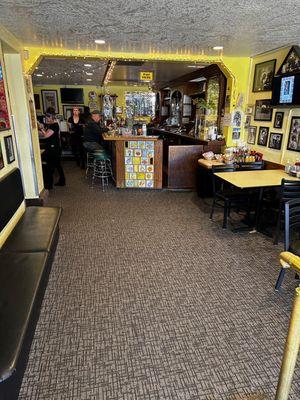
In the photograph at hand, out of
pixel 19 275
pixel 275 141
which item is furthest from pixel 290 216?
pixel 19 275

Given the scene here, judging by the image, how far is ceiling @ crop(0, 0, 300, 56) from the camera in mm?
2562

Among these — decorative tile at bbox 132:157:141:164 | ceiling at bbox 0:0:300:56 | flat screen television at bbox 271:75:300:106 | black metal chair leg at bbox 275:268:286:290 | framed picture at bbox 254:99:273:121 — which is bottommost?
black metal chair leg at bbox 275:268:286:290

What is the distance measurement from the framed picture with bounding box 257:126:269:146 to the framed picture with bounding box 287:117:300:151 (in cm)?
58

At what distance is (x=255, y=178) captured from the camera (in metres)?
3.79

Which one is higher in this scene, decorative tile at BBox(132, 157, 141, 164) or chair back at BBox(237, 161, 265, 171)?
chair back at BBox(237, 161, 265, 171)

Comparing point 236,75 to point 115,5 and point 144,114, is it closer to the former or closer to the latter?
point 115,5

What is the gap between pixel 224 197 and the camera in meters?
4.01

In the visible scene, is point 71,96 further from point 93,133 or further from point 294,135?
point 294,135

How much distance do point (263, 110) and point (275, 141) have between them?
2.10 ft

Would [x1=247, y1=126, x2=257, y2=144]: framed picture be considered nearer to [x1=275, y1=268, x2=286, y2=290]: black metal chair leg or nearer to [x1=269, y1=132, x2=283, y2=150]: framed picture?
[x1=269, y1=132, x2=283, y2=150]: framed picture

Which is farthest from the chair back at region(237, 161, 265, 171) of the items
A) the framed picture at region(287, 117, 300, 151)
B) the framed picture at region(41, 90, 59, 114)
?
the framed picture at region(41, 90, 59, 114)

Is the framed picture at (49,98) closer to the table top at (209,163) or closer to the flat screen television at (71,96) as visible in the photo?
the flat screen television at (71,96)

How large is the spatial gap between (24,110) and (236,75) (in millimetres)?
3688

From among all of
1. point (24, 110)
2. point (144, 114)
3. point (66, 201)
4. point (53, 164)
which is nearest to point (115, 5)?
point (24, 110)
